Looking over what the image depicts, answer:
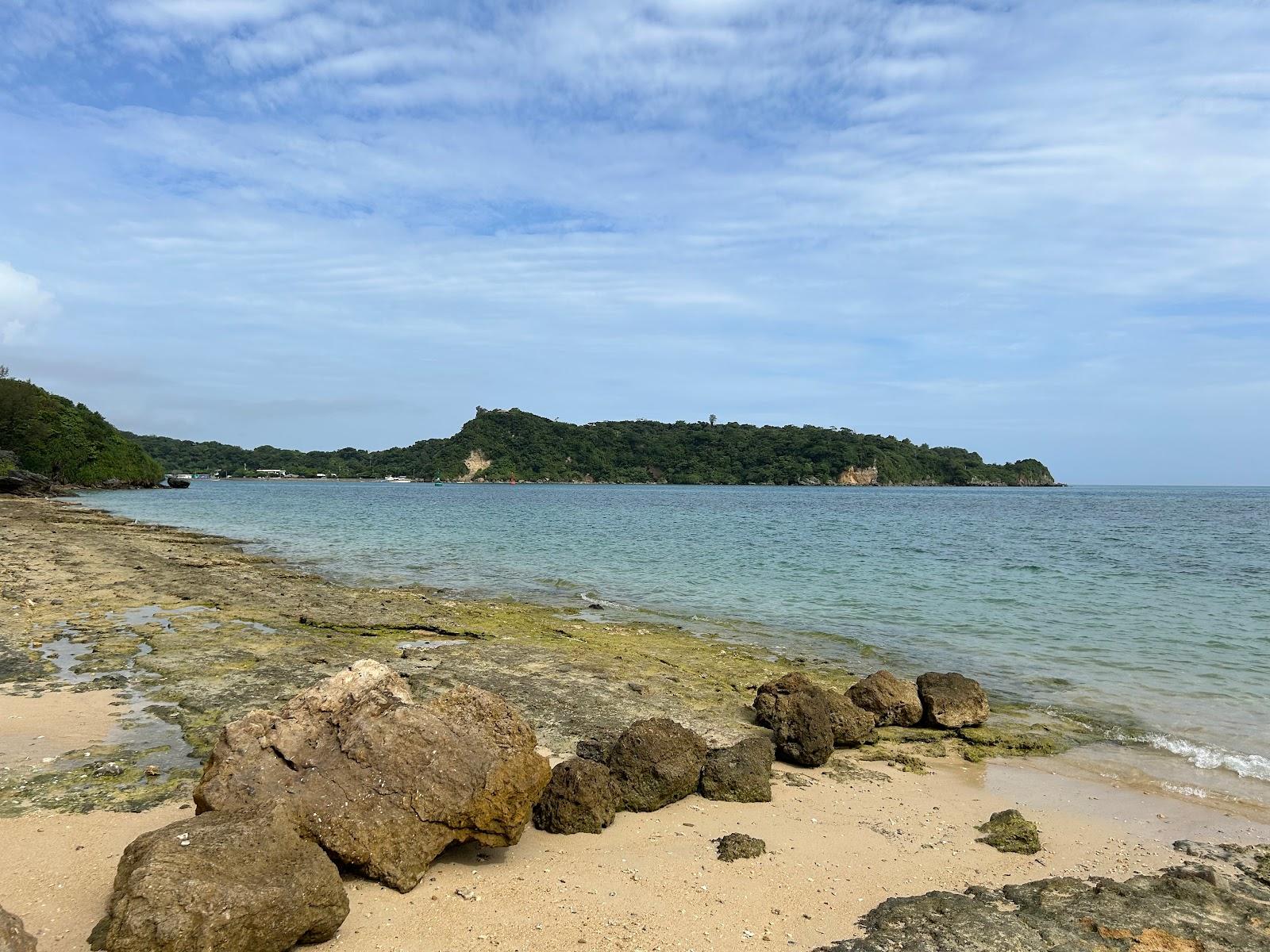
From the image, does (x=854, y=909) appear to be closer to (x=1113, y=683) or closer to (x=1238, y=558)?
(x=1113, y=683)

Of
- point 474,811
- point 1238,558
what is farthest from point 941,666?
point 1238,558

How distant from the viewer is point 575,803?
6.71 meters

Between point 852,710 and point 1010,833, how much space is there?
272cm

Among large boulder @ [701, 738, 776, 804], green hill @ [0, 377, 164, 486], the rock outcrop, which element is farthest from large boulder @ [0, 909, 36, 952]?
green hill @ [0, 377, 164, 486]

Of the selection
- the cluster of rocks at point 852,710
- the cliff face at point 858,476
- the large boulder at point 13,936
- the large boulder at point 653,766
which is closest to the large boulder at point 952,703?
the cluster of rocks at point 852,710

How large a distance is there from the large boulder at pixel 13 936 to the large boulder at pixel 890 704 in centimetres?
859

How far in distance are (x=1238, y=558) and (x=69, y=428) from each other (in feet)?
361

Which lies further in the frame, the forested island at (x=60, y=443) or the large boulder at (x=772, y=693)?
the forested island at (x=60, y=443)

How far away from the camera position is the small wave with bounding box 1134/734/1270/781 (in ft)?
29.8

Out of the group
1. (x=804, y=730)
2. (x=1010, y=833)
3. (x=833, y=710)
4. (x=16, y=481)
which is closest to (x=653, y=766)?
(x=804, y=730)

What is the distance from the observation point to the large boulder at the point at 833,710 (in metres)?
9.30

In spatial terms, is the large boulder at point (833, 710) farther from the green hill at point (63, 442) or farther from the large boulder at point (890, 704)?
the green hill at point (63, 442)

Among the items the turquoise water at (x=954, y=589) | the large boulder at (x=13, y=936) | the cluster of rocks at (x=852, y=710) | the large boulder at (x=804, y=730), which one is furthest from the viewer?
the turquoise water at (x=954, y=589)

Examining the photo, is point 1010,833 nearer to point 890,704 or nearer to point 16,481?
point 890,704
